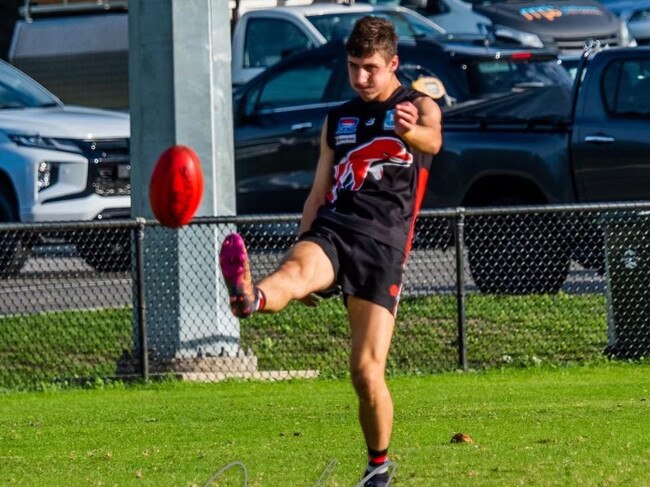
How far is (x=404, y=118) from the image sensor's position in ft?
22.2

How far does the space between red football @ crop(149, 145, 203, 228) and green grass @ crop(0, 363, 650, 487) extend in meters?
1.26

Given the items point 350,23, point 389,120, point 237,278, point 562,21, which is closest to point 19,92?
point 350,23

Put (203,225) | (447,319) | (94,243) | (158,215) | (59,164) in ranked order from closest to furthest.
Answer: (158,215) < (203,225) < (447,319) < (94,243) < (59,164)

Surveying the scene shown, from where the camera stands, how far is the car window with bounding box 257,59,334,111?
1628 centimetres

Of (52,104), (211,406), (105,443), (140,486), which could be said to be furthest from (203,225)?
(52,104)

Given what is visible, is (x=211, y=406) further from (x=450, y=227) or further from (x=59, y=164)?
(x=59, y=164)

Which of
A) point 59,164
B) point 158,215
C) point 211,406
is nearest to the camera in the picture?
point 158,215

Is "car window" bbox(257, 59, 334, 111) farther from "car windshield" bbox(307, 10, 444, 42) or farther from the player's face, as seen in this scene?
the player's face

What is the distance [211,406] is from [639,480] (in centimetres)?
339

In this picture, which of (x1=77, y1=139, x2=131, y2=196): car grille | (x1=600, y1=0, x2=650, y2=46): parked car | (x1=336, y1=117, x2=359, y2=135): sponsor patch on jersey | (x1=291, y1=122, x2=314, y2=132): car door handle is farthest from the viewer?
(x1=600, y1=0, x2=650, y2=46): parked car

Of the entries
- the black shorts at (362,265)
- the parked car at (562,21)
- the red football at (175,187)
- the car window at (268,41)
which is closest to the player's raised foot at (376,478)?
the black shorts at (362,265)

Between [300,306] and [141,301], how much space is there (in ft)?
6.21

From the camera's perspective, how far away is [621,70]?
13.9 m

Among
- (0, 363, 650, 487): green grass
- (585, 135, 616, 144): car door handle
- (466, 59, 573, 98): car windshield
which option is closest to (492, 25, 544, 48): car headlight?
(466, 59, 573, 98): car windshield
